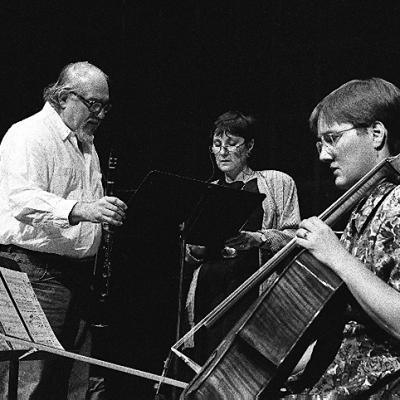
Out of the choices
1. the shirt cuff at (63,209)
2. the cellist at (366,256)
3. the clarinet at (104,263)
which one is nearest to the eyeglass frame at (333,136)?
the cellist at (366,256)

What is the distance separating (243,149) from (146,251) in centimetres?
86

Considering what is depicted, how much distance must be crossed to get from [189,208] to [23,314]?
3.41 ft

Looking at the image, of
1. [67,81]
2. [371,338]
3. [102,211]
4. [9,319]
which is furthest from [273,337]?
[67,81]

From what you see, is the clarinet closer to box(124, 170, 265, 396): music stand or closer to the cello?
box(124, 170, 265, 396): music stand

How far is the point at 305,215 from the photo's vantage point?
16.2ft

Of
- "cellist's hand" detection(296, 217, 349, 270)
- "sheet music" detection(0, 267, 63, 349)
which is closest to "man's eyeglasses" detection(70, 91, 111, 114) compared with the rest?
"sheet music" detection(0, 267, 63, 349)

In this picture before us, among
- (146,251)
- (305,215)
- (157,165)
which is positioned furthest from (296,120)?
(146,251)

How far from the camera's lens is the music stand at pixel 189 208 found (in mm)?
2941

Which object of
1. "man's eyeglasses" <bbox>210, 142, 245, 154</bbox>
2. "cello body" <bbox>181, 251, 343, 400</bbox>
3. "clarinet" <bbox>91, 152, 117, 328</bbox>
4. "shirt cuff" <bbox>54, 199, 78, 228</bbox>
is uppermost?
"man's eyeglasses" <bbox>210, 142, 245, 154</bbox>

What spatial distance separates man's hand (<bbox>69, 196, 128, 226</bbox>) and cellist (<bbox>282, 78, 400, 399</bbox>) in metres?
1.21

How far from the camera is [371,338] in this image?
1.61 m

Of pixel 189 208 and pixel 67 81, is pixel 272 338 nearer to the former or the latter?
pixel 189 208

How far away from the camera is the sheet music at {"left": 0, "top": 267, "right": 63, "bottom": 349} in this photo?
7.48 feet

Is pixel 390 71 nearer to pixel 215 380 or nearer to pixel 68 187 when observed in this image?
pixel 68 187
